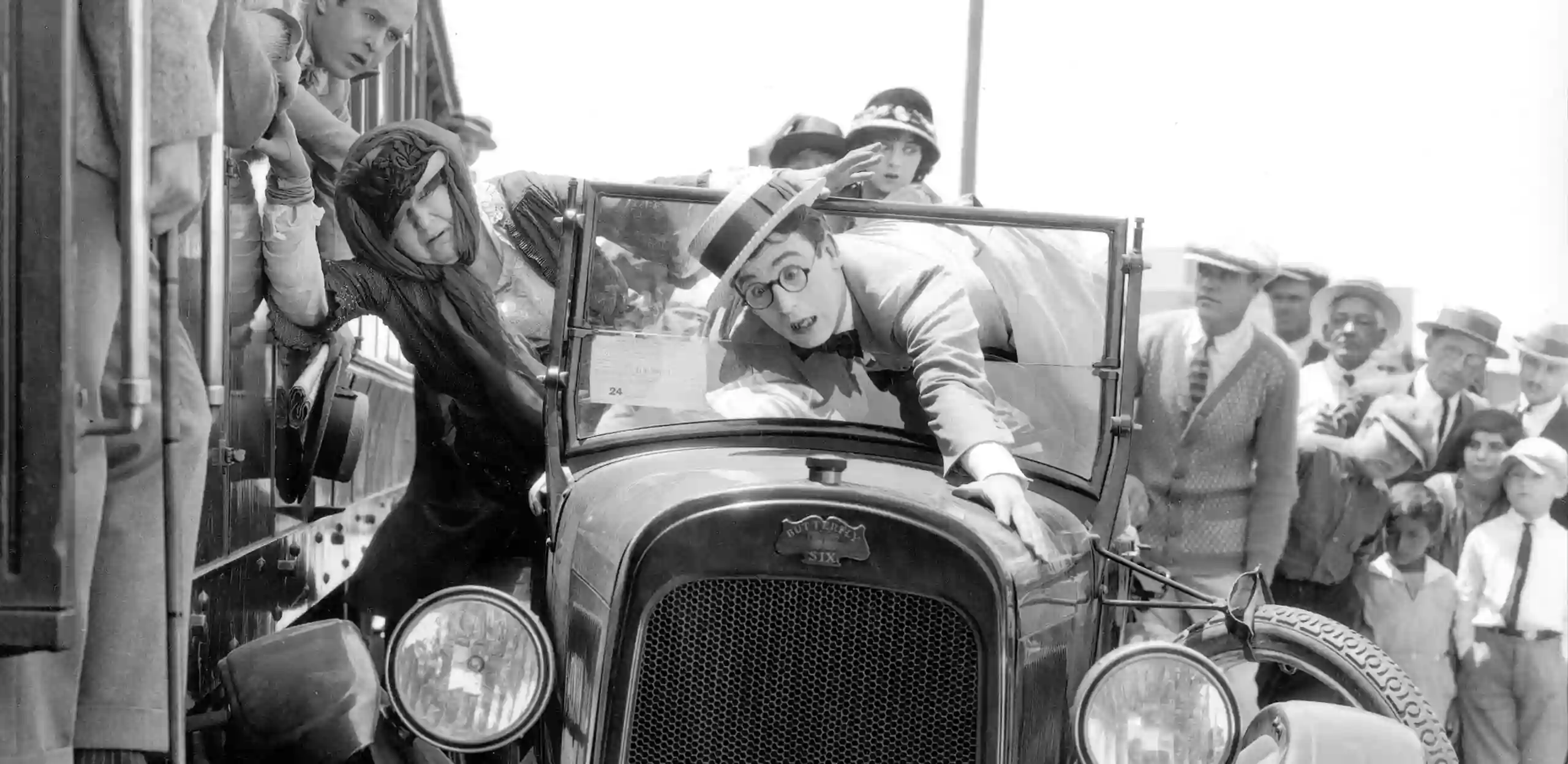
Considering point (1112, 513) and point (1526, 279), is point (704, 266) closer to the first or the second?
point (1112, 513)

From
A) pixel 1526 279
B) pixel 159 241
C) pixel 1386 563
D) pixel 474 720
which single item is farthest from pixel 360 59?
pixel 1526 279

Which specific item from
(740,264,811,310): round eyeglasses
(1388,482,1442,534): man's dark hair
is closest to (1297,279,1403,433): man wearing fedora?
(1388,482,1442,534): man's dark hair

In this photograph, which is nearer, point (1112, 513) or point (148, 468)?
point (148, 468)

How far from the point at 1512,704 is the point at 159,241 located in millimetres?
4941

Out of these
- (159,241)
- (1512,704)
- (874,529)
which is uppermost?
(159,241)

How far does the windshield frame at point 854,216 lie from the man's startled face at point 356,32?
110cm

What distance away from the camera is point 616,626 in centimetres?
247

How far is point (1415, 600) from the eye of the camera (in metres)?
5.30

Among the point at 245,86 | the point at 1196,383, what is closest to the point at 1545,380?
the point at 1196,383

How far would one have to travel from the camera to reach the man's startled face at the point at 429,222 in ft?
13.9

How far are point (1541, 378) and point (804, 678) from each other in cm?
441

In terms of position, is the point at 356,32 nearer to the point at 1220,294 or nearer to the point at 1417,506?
the point at 1220,294

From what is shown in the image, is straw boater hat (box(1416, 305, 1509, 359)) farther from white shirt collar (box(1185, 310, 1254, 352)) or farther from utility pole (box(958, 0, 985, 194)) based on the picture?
utility pole (box(958, 0, 985, 194))

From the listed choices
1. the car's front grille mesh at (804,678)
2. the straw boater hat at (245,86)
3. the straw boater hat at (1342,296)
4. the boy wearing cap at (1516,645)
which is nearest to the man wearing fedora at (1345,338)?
the straw boater hat at (1342,296)
